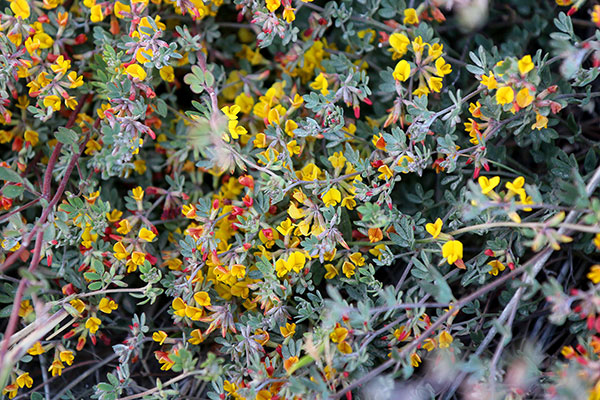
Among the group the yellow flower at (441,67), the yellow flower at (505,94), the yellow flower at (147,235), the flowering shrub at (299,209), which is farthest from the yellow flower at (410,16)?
the yellow flower at (147,235)

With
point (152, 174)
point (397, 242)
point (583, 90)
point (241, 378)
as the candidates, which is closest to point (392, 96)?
point (397, 242)

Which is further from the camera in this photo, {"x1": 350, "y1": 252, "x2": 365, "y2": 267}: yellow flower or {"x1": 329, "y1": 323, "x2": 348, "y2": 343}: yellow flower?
{"x1": 350, "y1": 252, "x2": 365, "y2": 267}: yellow flower

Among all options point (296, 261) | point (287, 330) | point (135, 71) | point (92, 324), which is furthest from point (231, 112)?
point (92, 324)

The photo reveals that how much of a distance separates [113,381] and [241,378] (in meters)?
0.41

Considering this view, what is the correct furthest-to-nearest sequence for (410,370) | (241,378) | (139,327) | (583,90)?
1. (583,90)
2. (139,327)
3. (241,378)
4. (410,370)

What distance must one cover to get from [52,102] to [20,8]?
1.13ft

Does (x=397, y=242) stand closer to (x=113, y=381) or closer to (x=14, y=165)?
(x=113, y=381)

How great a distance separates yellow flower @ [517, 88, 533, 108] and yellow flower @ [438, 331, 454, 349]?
0.73 m

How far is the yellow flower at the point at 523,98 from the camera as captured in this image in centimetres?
167

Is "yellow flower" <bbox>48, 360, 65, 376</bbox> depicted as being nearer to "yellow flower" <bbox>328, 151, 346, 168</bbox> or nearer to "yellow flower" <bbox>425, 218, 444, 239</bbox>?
"yellow flower" <bbox>328, 151, 346, 168</bbox>

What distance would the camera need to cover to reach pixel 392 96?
7.22ft

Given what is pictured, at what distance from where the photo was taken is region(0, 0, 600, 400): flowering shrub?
1.68 metres

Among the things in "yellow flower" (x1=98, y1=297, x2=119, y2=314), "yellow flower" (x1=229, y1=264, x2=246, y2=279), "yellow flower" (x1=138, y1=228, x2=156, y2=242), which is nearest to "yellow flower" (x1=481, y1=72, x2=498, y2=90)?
"yellow flower" (x1=229, y1=264, x2=246, y2=279)

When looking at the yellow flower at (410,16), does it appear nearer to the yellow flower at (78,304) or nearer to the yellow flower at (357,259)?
the yellow flower at (357,259)
